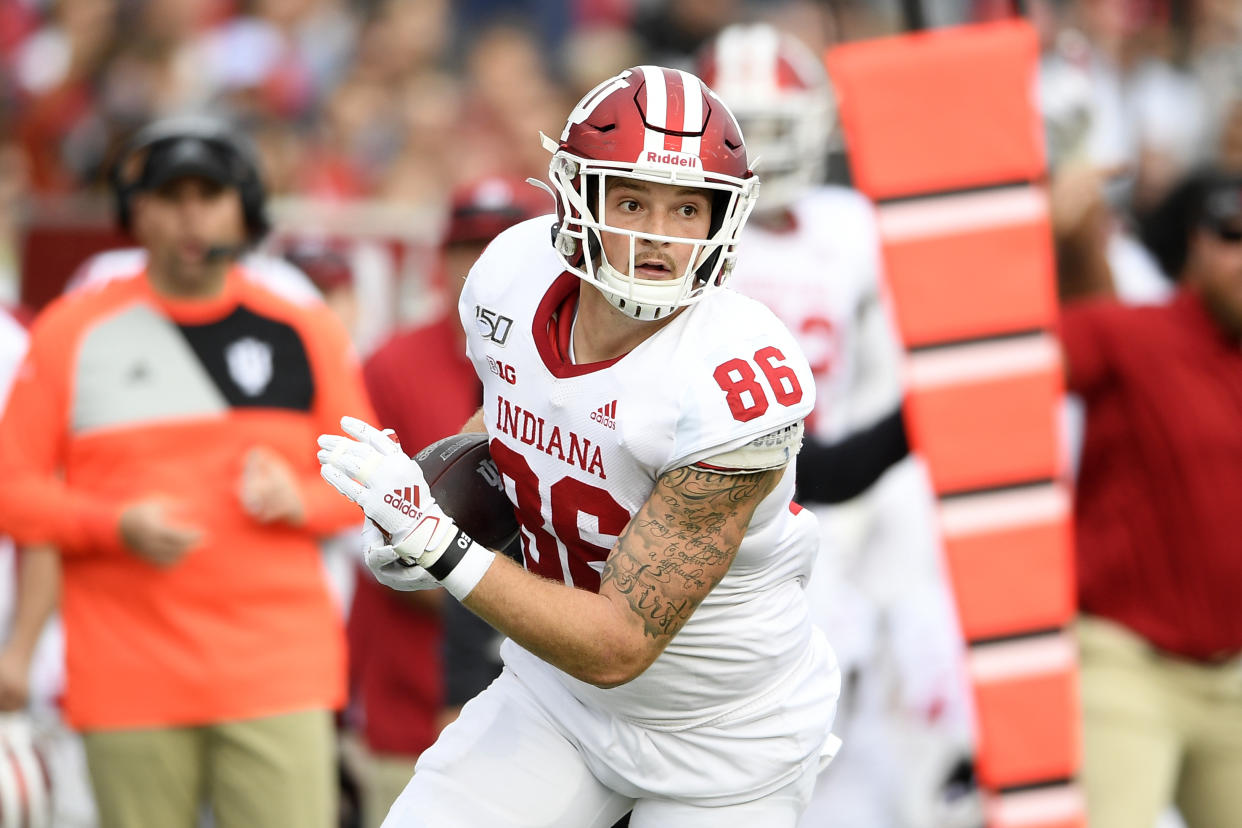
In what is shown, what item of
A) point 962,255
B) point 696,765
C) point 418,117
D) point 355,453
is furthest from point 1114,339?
point 418,117

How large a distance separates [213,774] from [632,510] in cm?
181

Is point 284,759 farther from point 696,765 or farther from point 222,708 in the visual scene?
point 696,765

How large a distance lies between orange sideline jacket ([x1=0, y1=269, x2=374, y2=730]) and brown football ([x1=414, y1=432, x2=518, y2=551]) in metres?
1.21

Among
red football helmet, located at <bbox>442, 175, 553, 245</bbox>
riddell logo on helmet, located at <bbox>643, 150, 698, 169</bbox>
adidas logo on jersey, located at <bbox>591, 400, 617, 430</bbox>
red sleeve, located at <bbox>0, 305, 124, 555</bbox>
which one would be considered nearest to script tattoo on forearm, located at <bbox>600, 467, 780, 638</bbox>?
adidas logo on jersey, located at <bbox>591, 400, 617, 430</bbox>

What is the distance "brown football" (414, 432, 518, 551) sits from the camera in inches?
131

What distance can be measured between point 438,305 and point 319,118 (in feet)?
7.51

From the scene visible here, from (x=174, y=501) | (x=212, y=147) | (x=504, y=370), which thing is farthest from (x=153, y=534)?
(x=504, y=370)

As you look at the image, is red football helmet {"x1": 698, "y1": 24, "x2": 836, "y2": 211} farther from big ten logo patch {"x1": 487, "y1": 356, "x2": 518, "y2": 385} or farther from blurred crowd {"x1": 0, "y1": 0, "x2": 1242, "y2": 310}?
big ten logo patch {"x1": 487, "y1": 356, "x2": 518, "y2": 385}

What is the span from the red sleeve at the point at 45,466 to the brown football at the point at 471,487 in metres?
1.35

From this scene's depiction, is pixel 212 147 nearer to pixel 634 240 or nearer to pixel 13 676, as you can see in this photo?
pixel 13 676

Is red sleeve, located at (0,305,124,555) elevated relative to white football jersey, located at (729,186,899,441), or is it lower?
elevated

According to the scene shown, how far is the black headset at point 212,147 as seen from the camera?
4.75 metres

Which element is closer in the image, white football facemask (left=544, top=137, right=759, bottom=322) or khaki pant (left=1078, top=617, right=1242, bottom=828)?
white football facemask (left=544, top=137, right=759, bottom=322)

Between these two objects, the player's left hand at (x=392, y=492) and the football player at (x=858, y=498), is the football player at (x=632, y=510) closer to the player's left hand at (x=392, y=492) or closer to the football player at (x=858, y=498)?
the player's left hand at (x=392, y=492)
